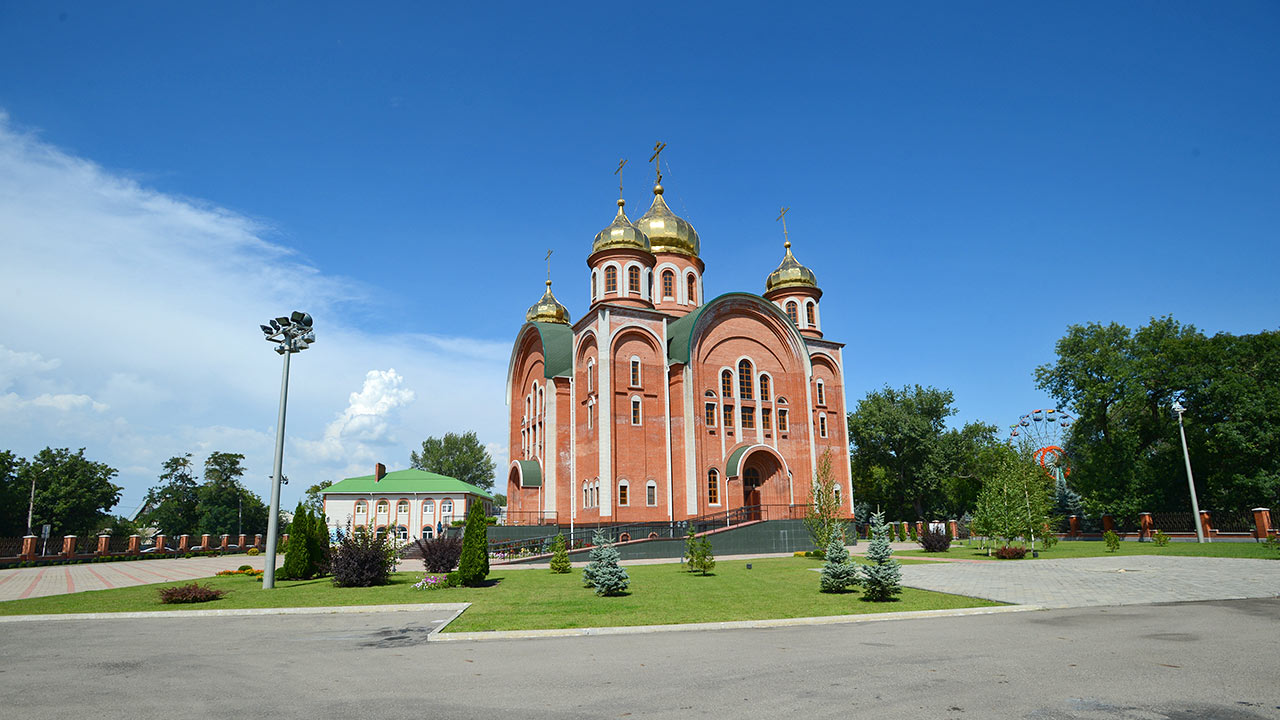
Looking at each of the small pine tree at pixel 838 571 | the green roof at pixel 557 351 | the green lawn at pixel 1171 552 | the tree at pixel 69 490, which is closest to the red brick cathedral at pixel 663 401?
the green roof at pixel 557 351

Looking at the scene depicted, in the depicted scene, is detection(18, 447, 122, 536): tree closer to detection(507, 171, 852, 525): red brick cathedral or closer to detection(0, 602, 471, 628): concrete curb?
detection(507, 171, 852, 525): red brick cathedral

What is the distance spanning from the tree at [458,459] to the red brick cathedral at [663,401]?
29.7 metres

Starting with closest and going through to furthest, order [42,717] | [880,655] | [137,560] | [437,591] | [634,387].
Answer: [42,717] < [880,655] < [437,591] < [634,387] < [137,560]

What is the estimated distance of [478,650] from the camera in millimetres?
8203

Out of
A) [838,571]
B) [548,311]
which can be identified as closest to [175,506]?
[548,311]

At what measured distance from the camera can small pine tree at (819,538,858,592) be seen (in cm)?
1277

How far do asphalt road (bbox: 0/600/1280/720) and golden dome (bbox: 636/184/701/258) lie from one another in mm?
28693

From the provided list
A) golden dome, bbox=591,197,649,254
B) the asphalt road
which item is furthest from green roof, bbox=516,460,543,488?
the asphalt road

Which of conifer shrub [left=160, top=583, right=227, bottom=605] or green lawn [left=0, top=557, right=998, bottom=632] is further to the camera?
conifer shrub [left=160, top=583, right=227, bottom=605]

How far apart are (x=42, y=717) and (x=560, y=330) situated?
29.6m

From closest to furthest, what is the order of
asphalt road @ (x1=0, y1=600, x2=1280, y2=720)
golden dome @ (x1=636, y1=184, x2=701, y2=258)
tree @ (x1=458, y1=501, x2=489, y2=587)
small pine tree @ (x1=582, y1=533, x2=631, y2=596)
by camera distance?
asphalt road @ (x1=0, y1=600, x2=1280, y2=720)
small pine tree @ (x1=582, y1=533, x2=631, y2=596)
tree @ (x1=458, y1=501, x2=489, y2=587)
golden dome @ (x1=636, y1=184, x2=701, y2=258)

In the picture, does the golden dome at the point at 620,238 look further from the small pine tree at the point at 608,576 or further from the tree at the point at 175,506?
the tree at the point at 175,506

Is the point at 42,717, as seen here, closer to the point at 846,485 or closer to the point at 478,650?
the point at 478,650

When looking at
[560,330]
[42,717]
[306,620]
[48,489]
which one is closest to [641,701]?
[42,717]
